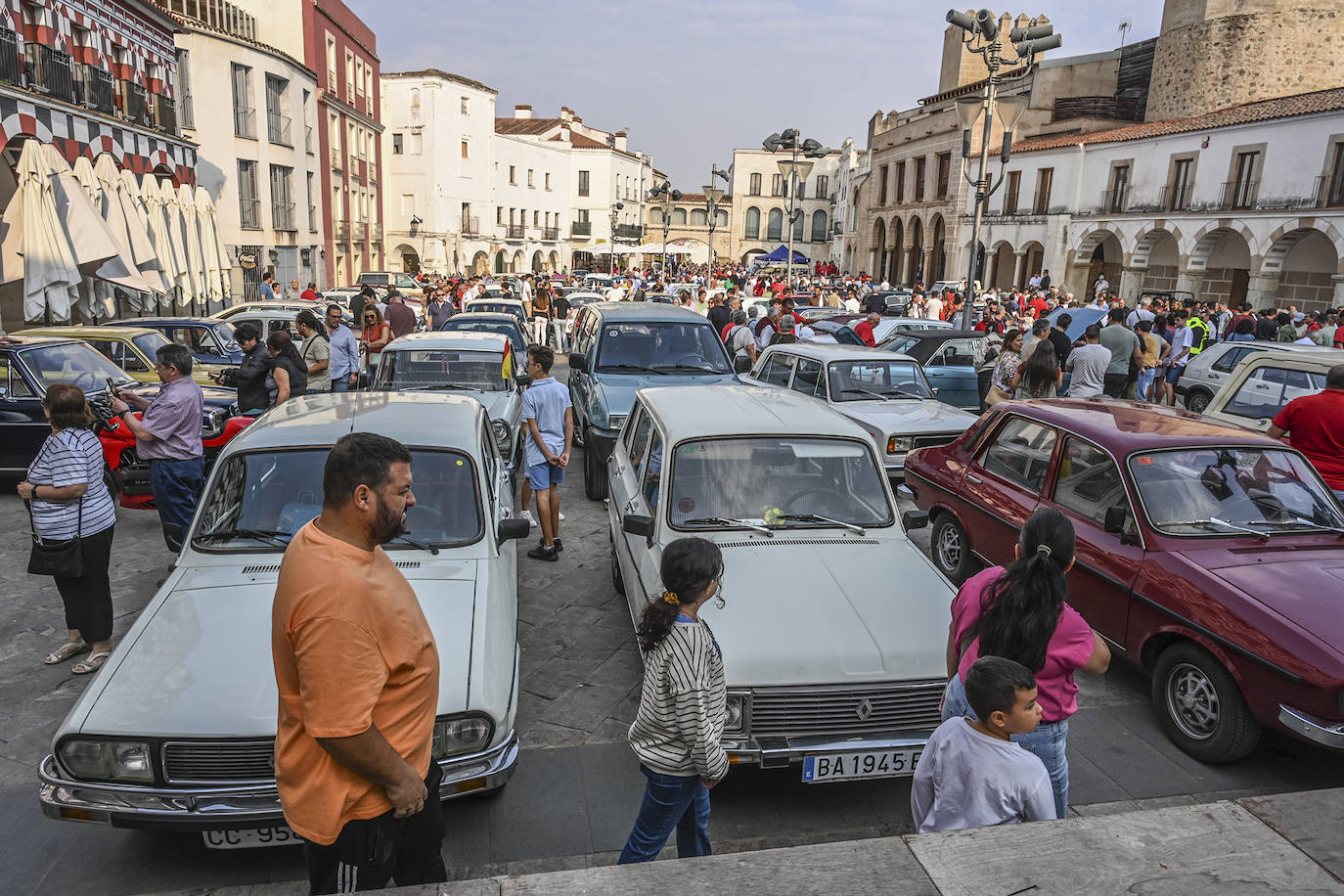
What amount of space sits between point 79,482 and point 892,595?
464 centimetres

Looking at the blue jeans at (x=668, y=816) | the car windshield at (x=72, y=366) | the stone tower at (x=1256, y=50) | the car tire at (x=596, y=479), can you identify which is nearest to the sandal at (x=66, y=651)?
the blue jeans at (x=668, y=816)

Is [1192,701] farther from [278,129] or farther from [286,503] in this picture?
[278,129]

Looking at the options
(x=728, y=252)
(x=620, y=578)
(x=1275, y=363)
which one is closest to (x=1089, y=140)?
(x=1275, y=363)

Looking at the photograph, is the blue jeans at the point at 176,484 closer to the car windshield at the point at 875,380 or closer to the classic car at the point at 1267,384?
the car windshield at the point at 875,380

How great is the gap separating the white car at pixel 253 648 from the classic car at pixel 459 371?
3946 mm

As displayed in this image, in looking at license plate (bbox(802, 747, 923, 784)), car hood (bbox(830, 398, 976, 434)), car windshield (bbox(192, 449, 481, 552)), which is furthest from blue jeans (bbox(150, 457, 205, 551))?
car hood (bbox(830, 398, 976, 434))

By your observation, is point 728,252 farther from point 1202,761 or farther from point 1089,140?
point 1202,761

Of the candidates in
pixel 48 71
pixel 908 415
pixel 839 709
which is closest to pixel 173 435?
pixel 839 709

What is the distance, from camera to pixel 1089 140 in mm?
34406

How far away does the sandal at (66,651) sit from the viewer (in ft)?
17.6

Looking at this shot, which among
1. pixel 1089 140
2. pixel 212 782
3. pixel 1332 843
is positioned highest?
pixel 1089 140

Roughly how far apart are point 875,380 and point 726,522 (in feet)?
19.4

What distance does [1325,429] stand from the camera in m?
6.62

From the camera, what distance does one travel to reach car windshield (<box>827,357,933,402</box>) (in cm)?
1020
